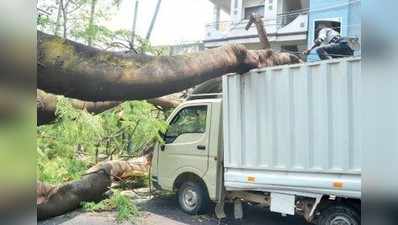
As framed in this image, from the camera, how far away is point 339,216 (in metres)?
3.46

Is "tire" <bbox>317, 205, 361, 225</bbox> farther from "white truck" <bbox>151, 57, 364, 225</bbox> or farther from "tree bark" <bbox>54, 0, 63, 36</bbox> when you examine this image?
"tree bark" <bbox>54, 0, 63, 36</bbox>

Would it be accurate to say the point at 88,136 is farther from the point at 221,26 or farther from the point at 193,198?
the point at 221,26

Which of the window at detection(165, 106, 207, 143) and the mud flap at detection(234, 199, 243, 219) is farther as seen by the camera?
the window at detection(165, 106, 207, 143)

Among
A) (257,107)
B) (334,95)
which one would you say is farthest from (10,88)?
(257,107)

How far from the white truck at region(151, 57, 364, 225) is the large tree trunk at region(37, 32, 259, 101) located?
3.12 feet

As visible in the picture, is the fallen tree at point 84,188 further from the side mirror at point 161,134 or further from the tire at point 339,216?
the tire at point 339,216

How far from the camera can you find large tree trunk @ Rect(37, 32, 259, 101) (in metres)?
2.04

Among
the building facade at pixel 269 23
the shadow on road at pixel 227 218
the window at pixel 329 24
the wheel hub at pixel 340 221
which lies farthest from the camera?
the building facade at pixel 269 23

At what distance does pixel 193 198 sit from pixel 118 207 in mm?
880

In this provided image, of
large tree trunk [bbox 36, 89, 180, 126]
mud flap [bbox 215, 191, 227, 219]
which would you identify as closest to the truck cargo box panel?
mud flap [bbox 215, 191, 227, 219]

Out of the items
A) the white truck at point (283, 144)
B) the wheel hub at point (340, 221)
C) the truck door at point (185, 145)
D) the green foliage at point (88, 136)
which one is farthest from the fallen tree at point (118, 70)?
the wheel hub at point (340, 221)

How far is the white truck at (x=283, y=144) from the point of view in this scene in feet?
10.9

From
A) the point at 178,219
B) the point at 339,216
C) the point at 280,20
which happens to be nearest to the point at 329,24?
the point at 280,20

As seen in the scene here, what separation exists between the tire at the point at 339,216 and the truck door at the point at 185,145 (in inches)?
55.7
